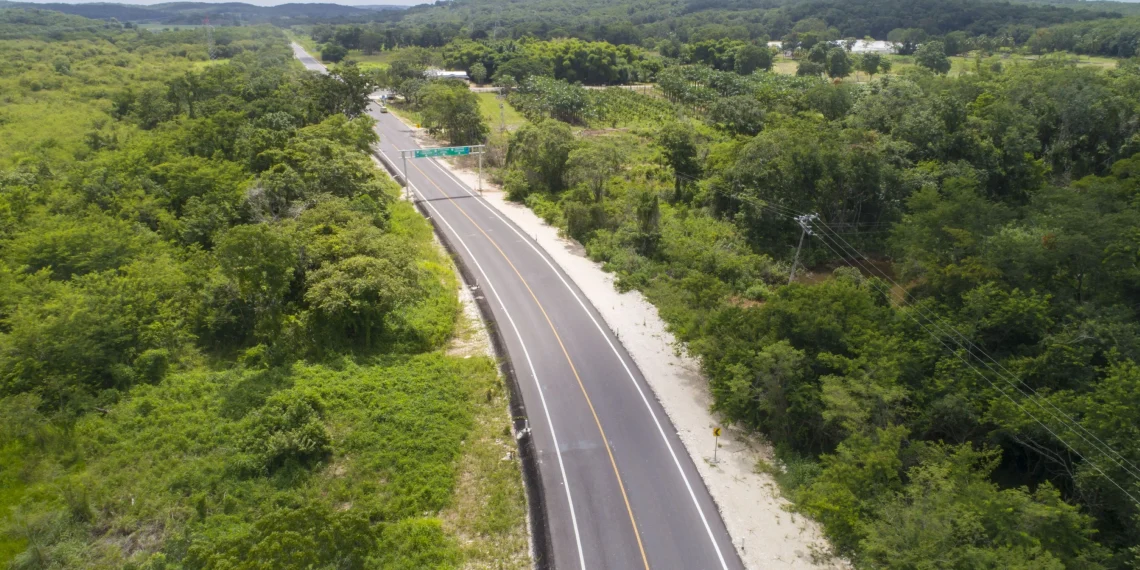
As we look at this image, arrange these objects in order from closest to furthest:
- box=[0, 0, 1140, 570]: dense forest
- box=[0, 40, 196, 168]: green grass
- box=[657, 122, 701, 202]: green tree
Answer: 1. box=[0, 0, 1140, 570]: dense forest
2. box=[657, 122, 701, 202]: green tree
3. box=[0, 40, 196, 168]: green grass

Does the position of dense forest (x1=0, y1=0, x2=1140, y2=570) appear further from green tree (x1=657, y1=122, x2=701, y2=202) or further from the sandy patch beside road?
the sandy patch beside road

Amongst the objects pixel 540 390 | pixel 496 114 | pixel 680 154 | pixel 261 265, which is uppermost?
pixel 496 114

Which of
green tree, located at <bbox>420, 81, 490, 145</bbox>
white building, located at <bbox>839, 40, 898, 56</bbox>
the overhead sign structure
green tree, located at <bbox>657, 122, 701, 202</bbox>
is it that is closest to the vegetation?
green tree, located at <bbox>657, 122, 701, 202</bbox>

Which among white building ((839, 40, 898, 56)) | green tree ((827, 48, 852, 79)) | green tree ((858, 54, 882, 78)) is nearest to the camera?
green tree ((858, 54, 882, 78))

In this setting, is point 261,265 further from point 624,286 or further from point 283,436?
point 624,286

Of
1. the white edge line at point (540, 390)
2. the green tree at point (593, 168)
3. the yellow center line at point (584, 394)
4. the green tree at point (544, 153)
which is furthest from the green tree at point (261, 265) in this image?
the green tree at point (544, 153)

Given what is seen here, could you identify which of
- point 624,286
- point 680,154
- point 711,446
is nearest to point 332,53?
point 680,154

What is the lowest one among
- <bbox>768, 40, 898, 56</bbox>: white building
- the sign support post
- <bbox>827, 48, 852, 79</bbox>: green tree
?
the sign support post
